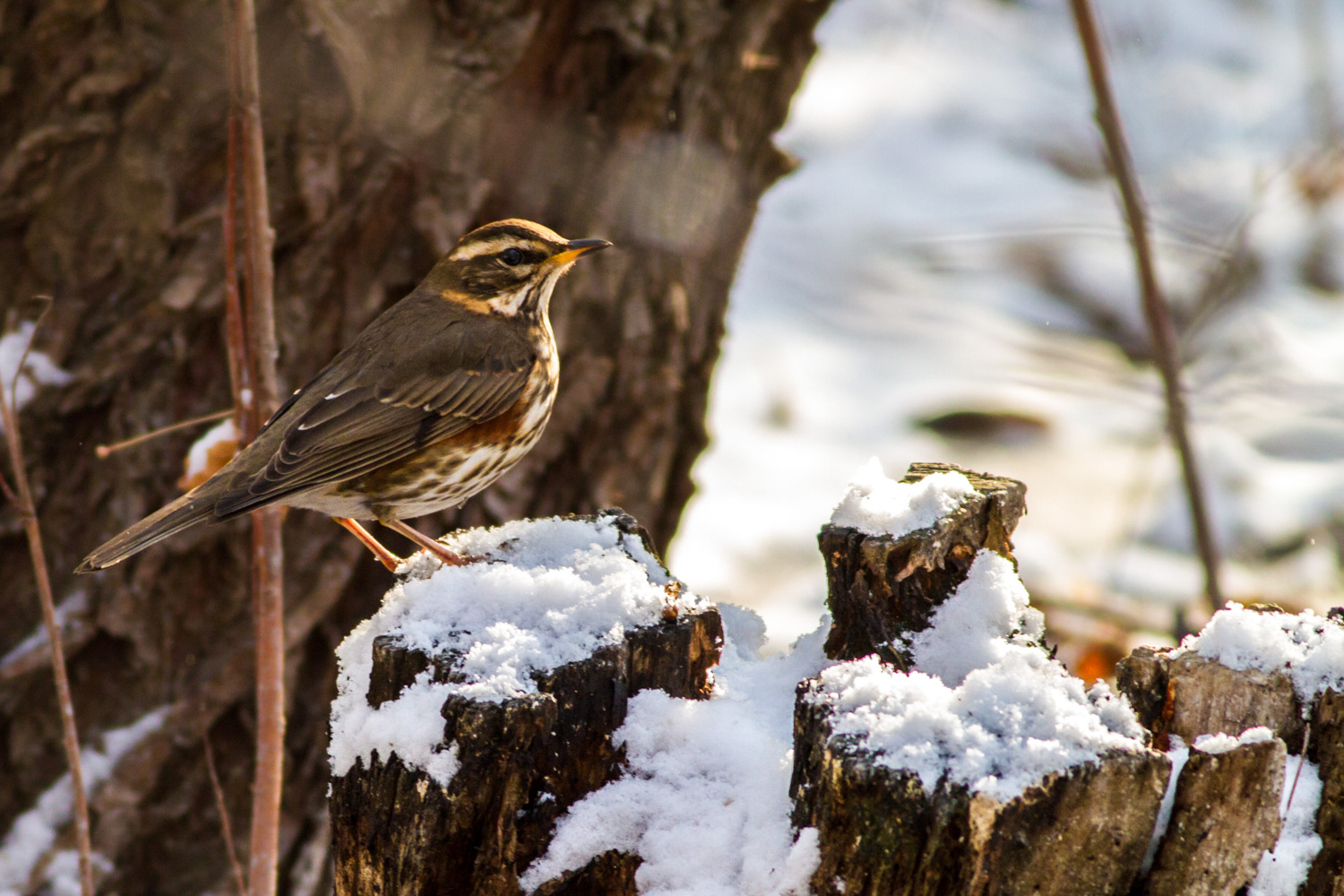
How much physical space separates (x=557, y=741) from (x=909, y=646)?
2.15ft

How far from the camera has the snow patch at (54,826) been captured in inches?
140

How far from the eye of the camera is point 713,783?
1.93m

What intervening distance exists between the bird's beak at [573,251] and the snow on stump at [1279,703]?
1.86 m

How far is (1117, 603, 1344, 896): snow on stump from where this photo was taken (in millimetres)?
1789

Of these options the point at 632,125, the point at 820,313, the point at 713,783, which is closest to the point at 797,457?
the point at 820,313

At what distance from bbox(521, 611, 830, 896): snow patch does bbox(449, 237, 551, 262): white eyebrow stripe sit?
169 centimetres

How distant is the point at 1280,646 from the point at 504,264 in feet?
7.39

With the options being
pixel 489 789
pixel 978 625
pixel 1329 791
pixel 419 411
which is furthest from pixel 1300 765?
pixel 419 411

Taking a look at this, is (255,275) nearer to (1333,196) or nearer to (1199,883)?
(1199,883)

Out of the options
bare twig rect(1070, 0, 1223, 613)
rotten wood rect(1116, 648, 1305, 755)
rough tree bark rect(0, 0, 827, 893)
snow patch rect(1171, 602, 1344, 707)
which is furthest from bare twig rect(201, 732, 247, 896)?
bare twig rect(1070, 0, 1223, 613)

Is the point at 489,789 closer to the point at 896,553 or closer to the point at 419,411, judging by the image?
the point at 896,553

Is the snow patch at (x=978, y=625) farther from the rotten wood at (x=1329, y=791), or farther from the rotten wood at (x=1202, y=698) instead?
the rotten wood at (x=1329, y=791)

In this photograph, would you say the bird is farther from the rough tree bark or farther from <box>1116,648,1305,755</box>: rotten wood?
<box>1116,648,1305,755</box>: rotten wood

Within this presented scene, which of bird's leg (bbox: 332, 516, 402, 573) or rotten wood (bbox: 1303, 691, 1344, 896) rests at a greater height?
bird's leg (bbox: 332, 516, 402, 573)
